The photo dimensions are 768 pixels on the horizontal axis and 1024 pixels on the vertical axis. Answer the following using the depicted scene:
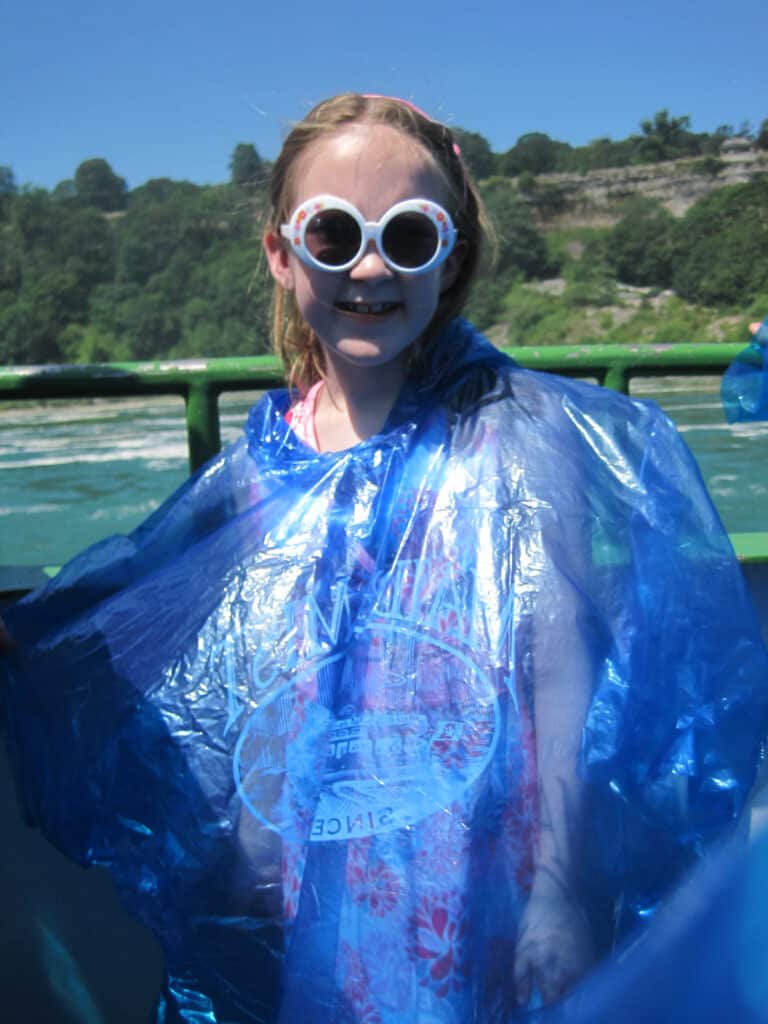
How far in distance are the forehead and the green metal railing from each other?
2.13ft

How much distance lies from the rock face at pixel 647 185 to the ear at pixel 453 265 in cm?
489

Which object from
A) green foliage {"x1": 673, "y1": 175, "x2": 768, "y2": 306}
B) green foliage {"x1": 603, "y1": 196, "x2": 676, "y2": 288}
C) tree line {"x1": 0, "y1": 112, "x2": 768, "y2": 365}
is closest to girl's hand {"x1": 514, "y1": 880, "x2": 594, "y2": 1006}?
tree line {"x1": 0, "y1": 112, "x2": 768, "y2": 365}

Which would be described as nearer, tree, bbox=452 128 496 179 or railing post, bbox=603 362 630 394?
tree, bbox=452 128 496 179

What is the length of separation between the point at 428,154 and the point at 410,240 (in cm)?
14

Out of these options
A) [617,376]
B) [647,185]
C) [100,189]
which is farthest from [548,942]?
[100,189]

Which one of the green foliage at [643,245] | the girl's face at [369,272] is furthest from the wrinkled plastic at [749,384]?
the green foliage at [643,245]

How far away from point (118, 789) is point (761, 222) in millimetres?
6099

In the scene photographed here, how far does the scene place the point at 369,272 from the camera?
1.33 metres

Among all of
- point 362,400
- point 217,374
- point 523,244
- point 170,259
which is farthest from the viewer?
point 170,259

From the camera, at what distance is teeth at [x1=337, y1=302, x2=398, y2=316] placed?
4.49 ft

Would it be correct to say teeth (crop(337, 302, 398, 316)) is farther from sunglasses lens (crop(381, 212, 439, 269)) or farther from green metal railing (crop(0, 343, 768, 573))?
green metal railing (crop(0, 343, 768, 573))

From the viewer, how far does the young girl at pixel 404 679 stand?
3.75ft

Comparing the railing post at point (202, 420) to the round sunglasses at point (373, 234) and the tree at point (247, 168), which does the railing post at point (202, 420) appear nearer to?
the tree at point (247, 168)

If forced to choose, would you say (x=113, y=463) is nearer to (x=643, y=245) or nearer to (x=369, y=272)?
(x=369, y=272)
